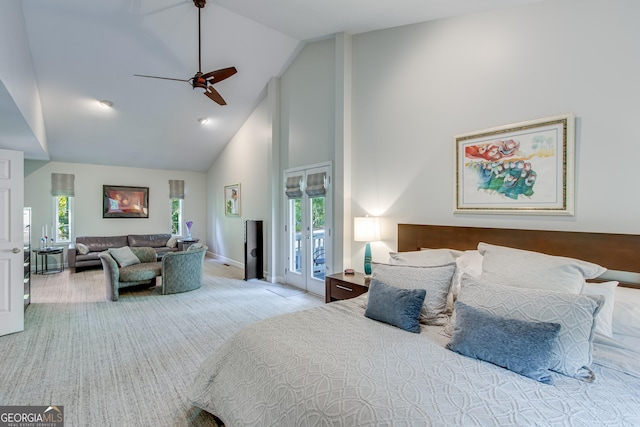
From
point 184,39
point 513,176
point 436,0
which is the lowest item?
point 513,176

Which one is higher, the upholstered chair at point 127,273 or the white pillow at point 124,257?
the white pillow at point 124,257

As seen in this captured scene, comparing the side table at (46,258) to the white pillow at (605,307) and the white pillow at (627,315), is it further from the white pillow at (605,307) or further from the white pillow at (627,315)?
the white pillow at (627,315)

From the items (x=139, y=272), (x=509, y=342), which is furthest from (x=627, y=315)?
(x=139, y=272)

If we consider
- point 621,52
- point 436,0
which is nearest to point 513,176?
point 621,52

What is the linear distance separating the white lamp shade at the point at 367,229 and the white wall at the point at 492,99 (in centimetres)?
15

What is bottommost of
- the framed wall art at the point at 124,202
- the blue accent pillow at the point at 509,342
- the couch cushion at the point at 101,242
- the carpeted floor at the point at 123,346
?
the carpeted floor at the point at 123,346

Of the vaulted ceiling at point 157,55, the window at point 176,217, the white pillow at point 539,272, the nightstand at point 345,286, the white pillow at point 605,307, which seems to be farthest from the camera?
the window at point 176,217

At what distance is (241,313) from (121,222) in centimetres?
558

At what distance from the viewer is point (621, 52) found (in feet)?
6.89

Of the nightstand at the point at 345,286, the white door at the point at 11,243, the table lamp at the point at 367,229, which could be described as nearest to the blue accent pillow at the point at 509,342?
the nightstand at the point at 345,286

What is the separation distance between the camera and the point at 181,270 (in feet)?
16.4

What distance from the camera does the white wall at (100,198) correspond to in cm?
680

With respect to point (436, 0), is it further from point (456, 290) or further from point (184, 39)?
point (184, 39)

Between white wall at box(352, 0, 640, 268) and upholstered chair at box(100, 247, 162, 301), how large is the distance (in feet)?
11.6
